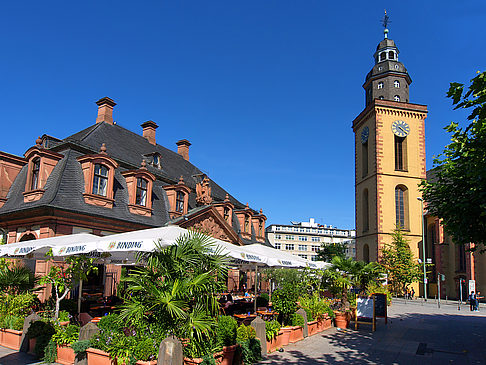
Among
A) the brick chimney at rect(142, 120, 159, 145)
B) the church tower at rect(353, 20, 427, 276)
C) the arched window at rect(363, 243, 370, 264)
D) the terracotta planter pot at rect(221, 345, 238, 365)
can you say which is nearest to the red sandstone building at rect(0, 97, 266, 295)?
the brick chimney at rect(142, 120, 159, 145)

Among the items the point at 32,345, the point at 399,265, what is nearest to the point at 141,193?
the point at 32,345

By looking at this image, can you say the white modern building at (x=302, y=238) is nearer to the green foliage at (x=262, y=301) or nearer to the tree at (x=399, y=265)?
the tree at (x=399, y=265)

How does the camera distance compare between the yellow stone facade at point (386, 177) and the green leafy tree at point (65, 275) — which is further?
the yellow stone facade at point (386, 177)

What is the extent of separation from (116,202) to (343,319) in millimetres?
12651

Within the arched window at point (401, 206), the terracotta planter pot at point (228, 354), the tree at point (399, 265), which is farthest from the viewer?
the arched window at point (401, 206)

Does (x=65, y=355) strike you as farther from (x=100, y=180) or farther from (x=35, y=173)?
(x=35, y=173)

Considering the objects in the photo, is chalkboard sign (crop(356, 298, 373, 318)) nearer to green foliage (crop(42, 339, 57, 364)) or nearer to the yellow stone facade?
green foliage (crop(42, 339, 57, 364))

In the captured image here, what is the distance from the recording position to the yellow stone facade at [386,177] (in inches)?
1836

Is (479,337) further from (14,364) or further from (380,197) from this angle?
(380,197)

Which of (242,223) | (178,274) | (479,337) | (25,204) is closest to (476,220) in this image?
(479,337)

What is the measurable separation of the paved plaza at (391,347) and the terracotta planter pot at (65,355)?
4492 mm

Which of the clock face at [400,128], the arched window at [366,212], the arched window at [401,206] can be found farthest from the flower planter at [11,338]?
the clock face at [400,128]

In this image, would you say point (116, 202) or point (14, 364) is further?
point (116, 202)

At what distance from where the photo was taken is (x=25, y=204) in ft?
64.4
